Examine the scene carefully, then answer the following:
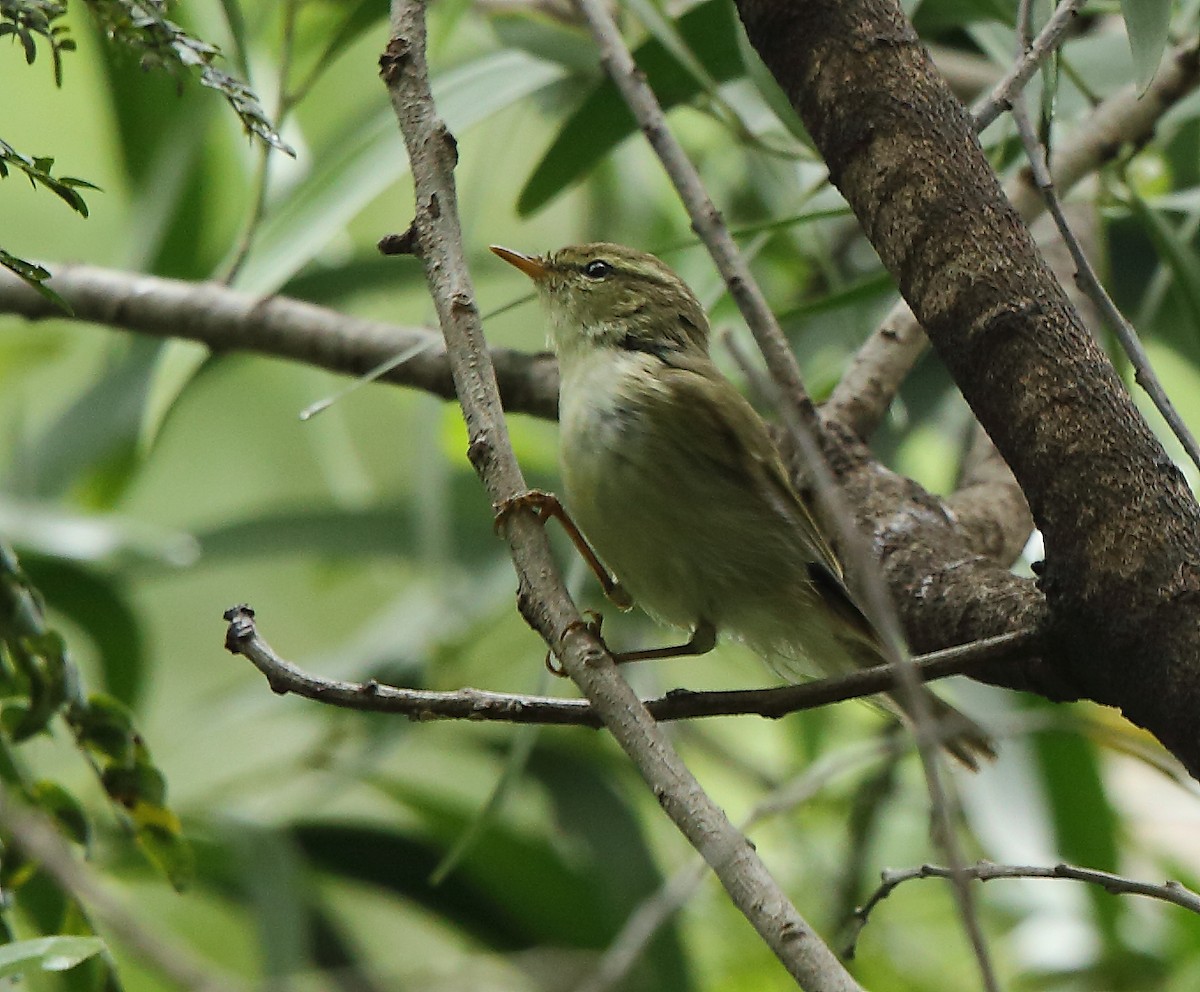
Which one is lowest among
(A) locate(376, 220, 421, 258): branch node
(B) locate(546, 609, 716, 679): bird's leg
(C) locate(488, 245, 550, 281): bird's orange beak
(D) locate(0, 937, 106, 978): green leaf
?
(D) locate(0, 937, 106, 978): green leaf

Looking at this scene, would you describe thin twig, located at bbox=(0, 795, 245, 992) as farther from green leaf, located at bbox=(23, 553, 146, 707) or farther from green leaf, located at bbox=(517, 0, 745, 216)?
green leaf, located at bbox=(23, 553, 146, 707)

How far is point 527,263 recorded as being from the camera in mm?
2238

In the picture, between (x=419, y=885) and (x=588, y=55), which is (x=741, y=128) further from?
(x=419, y=885)

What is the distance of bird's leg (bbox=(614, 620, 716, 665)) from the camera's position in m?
1.77

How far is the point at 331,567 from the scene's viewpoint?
3537 mm

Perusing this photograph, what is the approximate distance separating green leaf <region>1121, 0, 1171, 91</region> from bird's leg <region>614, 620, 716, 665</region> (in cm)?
87

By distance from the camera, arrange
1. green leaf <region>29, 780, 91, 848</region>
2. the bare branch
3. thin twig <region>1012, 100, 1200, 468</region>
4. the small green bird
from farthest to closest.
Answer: the bare branch, the small green bird, green leaf <region>29, 780, 91, 848</region>, thin twig <region>1012, 100, 1200, 468</region>

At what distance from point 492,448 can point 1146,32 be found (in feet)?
2.19

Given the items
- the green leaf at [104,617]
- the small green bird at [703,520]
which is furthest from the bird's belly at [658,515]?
the green leaf at [104,617]

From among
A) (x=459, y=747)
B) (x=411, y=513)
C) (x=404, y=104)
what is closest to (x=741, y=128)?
(x=404, y=104)

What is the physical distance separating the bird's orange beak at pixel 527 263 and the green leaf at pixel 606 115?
0.28 feet

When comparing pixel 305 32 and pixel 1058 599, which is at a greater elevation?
pixel 305 32

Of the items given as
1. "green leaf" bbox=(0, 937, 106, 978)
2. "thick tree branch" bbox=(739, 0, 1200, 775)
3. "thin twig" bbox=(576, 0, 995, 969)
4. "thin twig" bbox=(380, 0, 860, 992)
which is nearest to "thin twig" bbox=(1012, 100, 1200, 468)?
"thick tree branch" bbox=(739, 0, 1200, 775)

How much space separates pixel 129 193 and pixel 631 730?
2.49 meters
